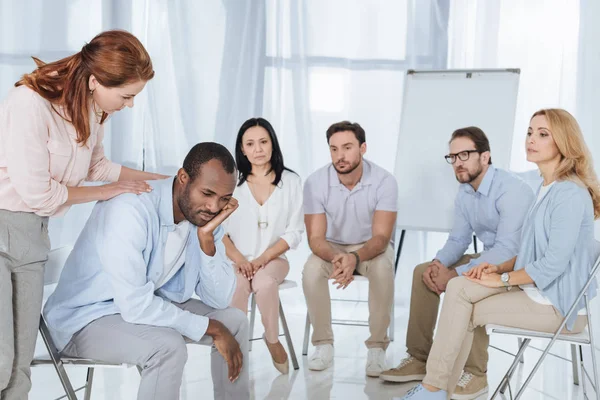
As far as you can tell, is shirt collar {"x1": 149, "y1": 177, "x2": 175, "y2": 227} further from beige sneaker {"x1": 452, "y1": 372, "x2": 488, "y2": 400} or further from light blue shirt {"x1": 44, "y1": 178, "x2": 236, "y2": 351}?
beige sneaker {"x1": 452, "y1": 372, "x2": 488, "y2": 400}

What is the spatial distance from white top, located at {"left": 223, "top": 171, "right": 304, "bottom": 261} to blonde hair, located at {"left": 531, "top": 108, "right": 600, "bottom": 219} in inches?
54.7

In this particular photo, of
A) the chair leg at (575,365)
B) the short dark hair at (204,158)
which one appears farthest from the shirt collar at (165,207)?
the chair leg at (575,365)

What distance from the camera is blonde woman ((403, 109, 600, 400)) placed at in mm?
2820

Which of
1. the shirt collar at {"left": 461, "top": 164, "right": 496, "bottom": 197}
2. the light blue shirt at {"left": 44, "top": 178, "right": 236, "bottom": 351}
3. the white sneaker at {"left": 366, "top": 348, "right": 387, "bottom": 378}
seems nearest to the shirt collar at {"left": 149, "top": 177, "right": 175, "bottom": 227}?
the light blue shirt at {"left": 44, "top": 178, "right": 236, "bottom": 351}

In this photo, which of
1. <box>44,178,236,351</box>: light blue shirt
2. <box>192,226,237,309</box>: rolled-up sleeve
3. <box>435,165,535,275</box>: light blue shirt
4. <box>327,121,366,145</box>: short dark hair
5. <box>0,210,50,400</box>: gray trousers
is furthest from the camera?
<box>327,121,366,145</box>: short dark hair

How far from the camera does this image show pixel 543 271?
283 cm

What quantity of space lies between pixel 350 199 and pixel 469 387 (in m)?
1.18

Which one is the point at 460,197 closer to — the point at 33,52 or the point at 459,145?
the point at 459,145

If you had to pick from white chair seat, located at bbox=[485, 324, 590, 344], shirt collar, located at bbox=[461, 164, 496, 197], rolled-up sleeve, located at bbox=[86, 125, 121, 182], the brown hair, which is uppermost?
the brown hair

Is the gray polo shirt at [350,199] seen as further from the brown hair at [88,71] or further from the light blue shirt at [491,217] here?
the brown hair at [88,71]

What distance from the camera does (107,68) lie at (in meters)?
2.23

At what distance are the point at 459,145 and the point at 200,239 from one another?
1.65 meters

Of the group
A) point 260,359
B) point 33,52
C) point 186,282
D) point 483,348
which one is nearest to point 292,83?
point 33,52

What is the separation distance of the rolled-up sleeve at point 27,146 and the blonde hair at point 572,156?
1.90 meters
